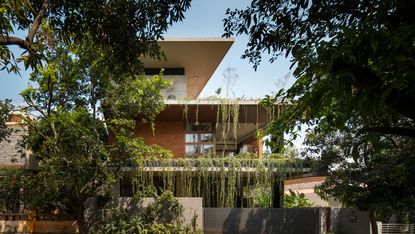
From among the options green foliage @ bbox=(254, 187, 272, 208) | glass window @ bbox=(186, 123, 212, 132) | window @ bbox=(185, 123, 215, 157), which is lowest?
green foliage @ bbox=(254, 187, 272, 208)

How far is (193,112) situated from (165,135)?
1786mm

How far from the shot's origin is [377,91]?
115 inches

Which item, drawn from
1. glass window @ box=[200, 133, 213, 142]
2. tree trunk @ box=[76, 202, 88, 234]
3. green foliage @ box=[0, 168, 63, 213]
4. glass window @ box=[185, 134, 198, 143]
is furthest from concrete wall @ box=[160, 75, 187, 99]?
tree trunk @ box=[76, 202, 88, 234]

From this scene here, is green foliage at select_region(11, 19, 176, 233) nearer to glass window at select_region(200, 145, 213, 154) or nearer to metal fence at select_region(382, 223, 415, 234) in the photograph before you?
Result: glass window at select_region(200, 145, 213, 154)

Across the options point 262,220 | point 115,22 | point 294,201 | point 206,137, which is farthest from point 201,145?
point 115,22

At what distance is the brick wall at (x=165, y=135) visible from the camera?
18672mm

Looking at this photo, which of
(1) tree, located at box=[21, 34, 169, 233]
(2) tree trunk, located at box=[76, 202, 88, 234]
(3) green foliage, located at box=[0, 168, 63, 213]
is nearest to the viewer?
(1) tree, located at box=[21, 34, 169, 233]

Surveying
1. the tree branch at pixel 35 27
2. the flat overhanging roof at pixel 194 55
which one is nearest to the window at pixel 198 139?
the flat overhanging roof at pixel 194 55

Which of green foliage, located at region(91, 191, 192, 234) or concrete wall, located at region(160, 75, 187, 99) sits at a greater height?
concrete wall, located at region(160, 75, 187, 99)

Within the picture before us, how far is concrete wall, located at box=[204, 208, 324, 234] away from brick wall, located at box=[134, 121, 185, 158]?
12.4 ft

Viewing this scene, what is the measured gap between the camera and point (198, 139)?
18969 mm

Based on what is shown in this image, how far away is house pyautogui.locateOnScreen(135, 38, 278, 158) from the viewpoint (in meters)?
17.1

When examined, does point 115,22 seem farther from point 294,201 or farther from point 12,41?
point 294,201

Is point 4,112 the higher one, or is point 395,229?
point 4,112
